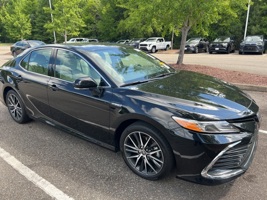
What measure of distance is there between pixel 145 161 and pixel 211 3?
24.7 ft

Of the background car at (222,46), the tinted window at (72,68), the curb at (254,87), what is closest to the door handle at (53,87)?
the tinted window at (72,68)

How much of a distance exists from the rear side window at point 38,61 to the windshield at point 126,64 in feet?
2.89

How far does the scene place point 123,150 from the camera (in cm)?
306

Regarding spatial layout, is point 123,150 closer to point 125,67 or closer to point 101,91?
point 101,91

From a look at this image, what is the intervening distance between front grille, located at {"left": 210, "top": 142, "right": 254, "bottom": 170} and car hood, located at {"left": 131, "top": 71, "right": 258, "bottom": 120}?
0.33 metres


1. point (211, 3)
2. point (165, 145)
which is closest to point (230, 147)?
point (165, 145)

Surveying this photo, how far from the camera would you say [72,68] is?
3.50 m

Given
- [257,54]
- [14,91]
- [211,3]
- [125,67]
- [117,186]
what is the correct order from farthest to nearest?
[257,54] < [211,3] < [14,91] < [125,67] < [117,186]

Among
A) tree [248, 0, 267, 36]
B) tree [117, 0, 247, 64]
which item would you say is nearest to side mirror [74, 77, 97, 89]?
tree [117, 0, 247, 64]

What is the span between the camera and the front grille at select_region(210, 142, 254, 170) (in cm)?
242

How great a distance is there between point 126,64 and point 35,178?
1902 millimetres

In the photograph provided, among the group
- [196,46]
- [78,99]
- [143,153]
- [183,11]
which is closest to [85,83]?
[78,99]

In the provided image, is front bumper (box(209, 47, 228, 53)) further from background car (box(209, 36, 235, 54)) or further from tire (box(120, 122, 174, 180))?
tire (box(120, 122, 174, 180))

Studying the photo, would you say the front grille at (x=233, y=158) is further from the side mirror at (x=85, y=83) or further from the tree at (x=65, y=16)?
the tree at (x=65, y=16)
